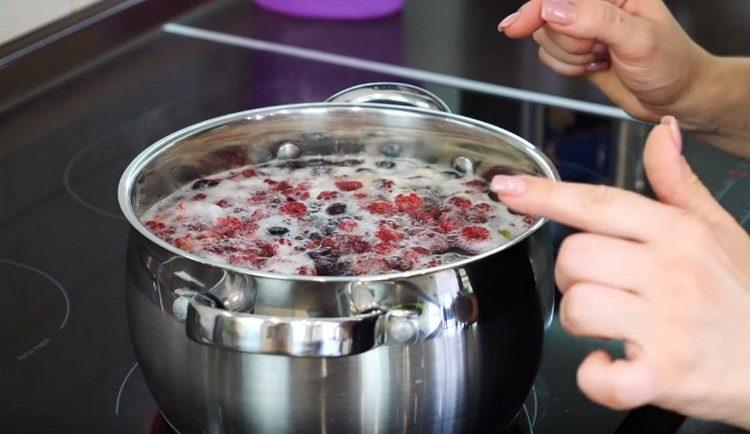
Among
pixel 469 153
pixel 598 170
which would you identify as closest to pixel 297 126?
pixel 469 153

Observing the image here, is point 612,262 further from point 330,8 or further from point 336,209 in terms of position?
point 330,8

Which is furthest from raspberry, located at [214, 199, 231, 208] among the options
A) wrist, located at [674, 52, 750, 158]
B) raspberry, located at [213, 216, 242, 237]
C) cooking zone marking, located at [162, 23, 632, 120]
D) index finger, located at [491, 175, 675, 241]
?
cooking zone marking, located at [162, 23, 632, 120]

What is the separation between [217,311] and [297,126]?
318 mm

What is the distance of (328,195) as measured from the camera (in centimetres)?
93

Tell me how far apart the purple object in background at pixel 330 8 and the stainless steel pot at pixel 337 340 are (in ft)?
3.24

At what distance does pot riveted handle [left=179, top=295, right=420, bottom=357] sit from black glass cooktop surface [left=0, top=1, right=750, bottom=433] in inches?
9.5

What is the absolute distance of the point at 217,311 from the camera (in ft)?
2.24

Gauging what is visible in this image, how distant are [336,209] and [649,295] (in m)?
0.31

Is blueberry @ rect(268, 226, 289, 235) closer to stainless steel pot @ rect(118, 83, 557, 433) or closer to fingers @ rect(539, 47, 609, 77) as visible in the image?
stainless steel pot @ rect(118, 83, 557, 433)

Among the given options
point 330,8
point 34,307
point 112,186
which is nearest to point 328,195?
point 34,307

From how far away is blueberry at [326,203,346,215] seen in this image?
0.90 metres

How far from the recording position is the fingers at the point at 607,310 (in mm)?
667

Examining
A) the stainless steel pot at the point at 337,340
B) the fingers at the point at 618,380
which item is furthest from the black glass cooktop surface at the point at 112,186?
the fingers at the point at 618,380

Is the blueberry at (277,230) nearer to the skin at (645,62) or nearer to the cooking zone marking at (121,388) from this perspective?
the cooking zone marking at (121,388)
